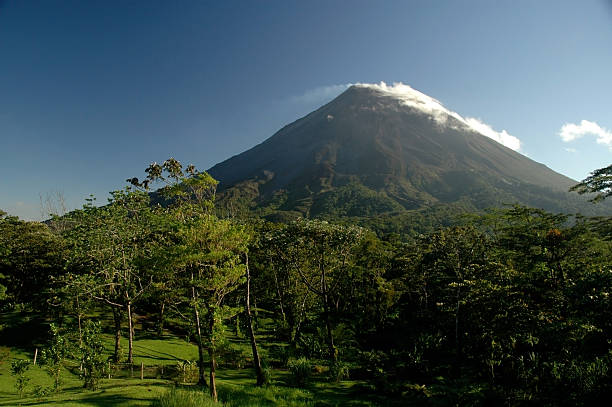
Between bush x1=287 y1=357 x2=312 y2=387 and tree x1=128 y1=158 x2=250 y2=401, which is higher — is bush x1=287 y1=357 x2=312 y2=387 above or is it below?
below

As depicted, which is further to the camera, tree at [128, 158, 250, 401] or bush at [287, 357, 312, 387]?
bush at [287, 357, 312, 387]

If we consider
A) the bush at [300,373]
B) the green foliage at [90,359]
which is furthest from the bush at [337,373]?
the green foliage at [90,359]

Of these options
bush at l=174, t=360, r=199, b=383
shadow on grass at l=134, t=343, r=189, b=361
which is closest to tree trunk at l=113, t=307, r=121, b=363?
shadow on grass at l=134, t=343, r=189, b=361

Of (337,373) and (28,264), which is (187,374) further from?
(28,264)

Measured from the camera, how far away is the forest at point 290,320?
38.9 ft

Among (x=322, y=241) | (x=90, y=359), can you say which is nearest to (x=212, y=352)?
(x=90, y=359)

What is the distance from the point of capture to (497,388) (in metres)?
12.7

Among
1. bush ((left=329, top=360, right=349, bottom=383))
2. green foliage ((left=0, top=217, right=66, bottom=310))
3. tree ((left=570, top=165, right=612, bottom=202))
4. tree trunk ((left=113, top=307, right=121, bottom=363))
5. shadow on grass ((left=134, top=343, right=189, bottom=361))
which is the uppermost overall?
tree ((left=570, top=165, right=612, bottom=202))

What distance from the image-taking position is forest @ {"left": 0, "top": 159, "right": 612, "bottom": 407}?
11.8 metres

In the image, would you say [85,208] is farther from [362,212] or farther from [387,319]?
[362,212]

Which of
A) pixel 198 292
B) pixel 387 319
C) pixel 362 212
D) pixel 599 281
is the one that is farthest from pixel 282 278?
pixel 362 212

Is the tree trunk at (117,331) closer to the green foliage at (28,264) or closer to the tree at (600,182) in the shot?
the green foliage at (28,264)

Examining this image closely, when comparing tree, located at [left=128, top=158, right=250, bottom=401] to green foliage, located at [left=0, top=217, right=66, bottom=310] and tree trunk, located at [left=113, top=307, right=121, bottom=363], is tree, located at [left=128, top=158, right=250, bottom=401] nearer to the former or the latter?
tree trunk, located at [left=113, top=307, right=121, bottom=363]

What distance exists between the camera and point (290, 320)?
30125 millimetres
